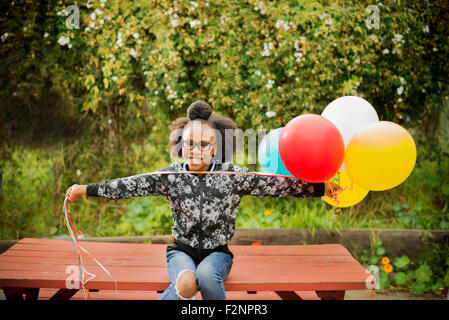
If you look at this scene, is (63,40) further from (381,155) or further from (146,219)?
(381,155)

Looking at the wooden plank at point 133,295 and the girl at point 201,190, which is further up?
the girl at point 201,190

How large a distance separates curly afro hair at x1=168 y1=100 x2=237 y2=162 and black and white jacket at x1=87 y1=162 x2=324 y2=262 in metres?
0.17

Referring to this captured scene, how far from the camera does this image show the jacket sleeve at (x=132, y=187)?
239cm

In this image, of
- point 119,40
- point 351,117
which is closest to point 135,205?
point 119,40

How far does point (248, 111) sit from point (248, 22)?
0.80 metres

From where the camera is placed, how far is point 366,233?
3836 millimetres

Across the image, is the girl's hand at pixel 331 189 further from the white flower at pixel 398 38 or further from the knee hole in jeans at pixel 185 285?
the white flower at pixel 398 38

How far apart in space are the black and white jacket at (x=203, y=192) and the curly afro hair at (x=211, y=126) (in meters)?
0.17

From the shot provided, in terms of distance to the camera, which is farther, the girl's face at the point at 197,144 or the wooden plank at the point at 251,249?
the wooden plank at the point at 251,249

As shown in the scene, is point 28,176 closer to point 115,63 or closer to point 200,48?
point 115,63

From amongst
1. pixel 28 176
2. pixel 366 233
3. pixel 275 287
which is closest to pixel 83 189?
pixel 275 287

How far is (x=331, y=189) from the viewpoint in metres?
2.35

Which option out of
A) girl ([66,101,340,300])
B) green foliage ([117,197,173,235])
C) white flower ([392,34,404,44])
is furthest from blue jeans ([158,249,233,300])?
white flower ([392,34,404,44])

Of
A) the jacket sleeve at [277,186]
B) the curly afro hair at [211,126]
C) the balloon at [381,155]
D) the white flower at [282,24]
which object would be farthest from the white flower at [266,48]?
the balloon at [381,155]
